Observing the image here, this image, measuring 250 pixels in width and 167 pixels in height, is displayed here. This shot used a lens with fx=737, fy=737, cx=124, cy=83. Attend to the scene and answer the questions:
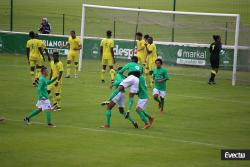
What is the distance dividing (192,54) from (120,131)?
1742cm

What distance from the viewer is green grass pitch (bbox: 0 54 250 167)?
20.4 metres

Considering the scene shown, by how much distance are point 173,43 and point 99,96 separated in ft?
34.0

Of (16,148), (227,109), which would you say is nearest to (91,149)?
(16,148)

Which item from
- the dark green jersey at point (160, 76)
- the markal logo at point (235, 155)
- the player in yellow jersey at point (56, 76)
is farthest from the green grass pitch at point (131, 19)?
the markal logo at point (235, 155)

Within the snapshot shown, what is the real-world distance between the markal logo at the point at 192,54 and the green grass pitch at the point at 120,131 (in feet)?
14.9

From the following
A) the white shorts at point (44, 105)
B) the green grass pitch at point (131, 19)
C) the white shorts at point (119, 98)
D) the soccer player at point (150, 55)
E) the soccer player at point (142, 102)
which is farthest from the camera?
the green grass pitch at point (131, 19)

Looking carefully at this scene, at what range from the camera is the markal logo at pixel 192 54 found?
4081 centimetres

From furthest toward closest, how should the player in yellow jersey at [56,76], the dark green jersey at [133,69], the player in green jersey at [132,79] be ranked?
1. the player in yellow jersey at [56,76]
2. the dark green jersey at [133,69]
3. the player in green jersey at [132,79]

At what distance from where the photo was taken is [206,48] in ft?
134

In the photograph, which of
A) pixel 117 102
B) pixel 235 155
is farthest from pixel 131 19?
pixel 235 155

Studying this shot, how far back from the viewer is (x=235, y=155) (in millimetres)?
20734

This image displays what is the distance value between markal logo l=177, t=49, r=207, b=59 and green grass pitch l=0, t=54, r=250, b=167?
453 cm

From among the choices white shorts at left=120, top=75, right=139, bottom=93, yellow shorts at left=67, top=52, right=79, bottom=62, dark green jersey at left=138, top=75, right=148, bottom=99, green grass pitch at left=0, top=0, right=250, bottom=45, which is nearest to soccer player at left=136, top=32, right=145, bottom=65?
yellow shorts at left=67, top=52, right=79, bottom=62

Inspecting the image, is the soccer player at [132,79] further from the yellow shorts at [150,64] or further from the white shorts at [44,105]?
the yellow shorts at [150,64]
